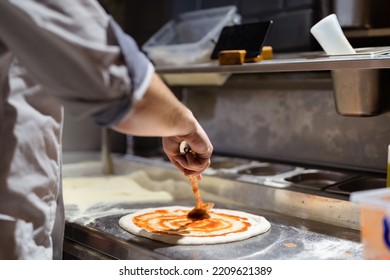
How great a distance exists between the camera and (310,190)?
171 centimetres

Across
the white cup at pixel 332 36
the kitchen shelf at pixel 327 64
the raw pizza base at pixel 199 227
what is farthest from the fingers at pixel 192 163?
the white cup at pixel 332 36

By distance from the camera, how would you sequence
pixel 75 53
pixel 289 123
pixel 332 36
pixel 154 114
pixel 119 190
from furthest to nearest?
pixel 289 123
pixel 119 190
pixel 332 36
pixel 154 114
pixel 75 53

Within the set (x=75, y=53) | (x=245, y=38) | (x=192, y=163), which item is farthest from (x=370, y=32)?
(x=75, y=53)

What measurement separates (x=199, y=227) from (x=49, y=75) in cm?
79

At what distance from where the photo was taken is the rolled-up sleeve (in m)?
0.87

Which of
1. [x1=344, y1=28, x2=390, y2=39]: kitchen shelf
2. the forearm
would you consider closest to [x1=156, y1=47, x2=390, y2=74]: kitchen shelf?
[x1=344, y1=28, x2=390, y2=39]: kitchen shelf

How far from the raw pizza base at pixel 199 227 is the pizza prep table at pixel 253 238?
18 millimetres

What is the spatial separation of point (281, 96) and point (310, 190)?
2.21 ft

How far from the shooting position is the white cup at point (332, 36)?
154cm

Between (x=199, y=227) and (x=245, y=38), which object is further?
(x=245, y=38)

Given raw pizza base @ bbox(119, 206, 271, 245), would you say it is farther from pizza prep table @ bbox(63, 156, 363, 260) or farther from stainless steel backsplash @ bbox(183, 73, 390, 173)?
stainless steel backsplash @ bbox(183, 73, 390, 173)

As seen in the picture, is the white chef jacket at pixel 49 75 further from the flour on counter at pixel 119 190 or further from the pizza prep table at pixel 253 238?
the flour on counter at pixel 119 190

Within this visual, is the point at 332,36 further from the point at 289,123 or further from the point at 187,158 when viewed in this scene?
the point at 289,123

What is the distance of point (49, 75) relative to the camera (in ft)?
2.90
